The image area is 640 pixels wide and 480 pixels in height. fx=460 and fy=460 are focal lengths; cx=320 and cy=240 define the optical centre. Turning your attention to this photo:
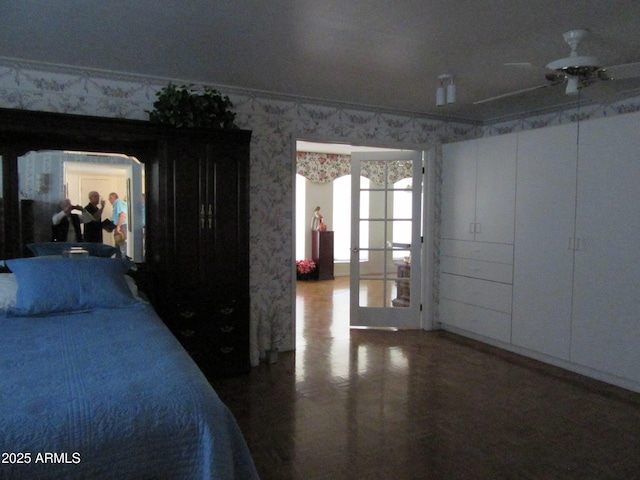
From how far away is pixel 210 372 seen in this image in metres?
3.53

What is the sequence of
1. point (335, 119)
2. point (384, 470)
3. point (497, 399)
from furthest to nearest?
point (335, 119) < point (497, 399) < point (384, 470)

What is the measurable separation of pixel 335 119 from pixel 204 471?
3672mm

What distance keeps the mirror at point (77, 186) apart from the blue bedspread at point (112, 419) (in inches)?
67.6

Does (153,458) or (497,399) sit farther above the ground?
(153,458)

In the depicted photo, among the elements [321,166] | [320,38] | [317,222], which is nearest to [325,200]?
[317,222]

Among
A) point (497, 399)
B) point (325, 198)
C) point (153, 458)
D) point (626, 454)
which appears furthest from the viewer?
point (325, 198)

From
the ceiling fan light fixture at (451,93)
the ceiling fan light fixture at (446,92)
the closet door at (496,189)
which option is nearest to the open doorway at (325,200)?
the closet door at (496,189)

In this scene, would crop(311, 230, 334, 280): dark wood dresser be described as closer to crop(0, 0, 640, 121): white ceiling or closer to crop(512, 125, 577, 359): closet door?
crop(512, 125, 577, 359): closet door

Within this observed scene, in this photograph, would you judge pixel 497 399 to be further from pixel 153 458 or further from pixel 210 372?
pixel 153 458

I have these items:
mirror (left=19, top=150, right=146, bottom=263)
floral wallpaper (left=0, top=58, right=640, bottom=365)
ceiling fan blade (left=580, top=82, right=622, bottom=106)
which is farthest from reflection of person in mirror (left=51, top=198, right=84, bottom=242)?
ceiling fan blade (left=580, top=82, right=622, bottom=106)

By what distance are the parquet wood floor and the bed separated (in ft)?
3.01

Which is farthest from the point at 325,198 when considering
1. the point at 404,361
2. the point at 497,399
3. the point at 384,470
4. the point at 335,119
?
the point at 384,470

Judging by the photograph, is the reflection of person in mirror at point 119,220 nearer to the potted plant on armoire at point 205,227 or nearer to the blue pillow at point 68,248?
the blue pillow at point 68,248

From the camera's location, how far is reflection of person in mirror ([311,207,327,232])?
27.9ft
